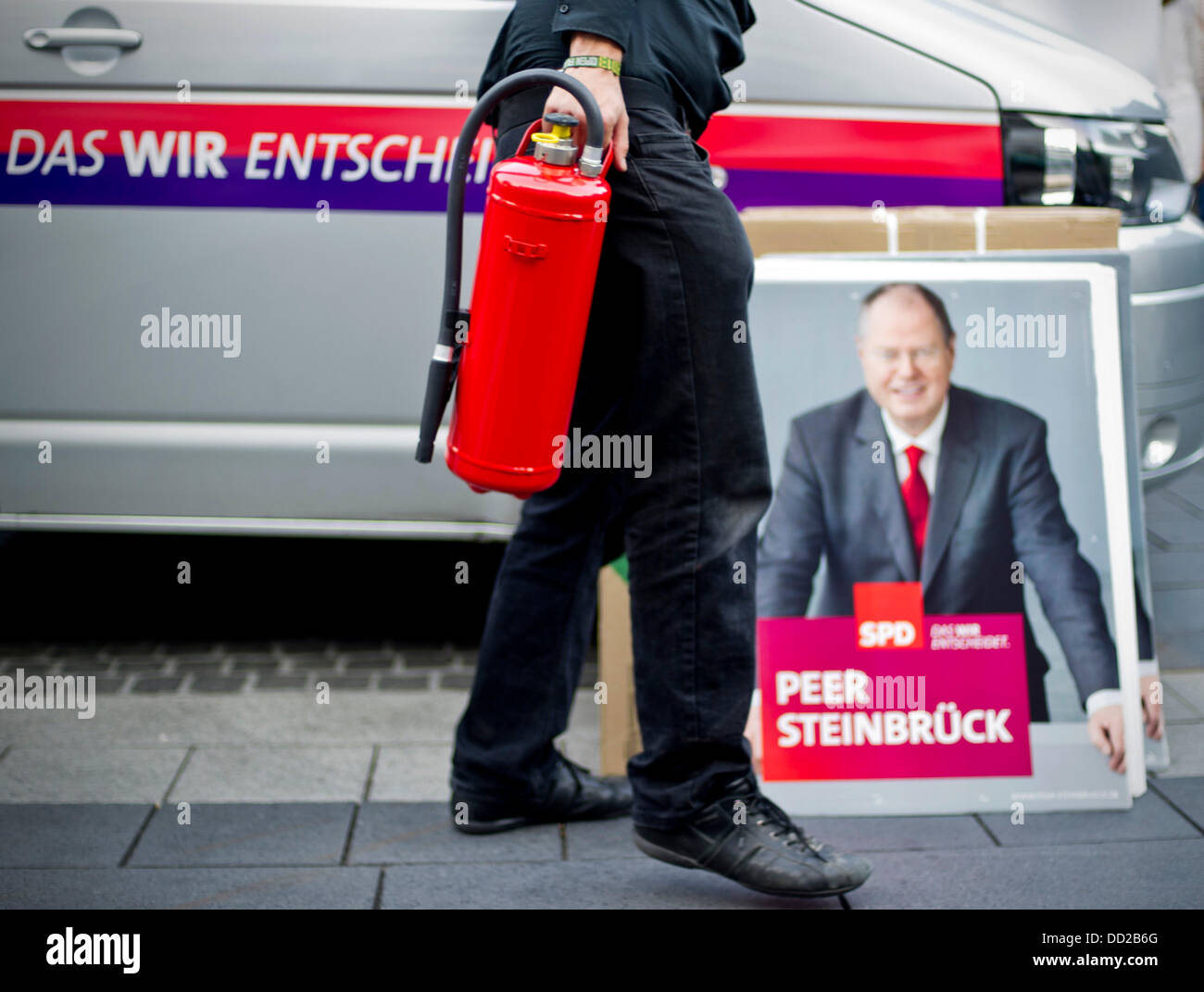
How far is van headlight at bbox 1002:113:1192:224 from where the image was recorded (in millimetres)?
2893

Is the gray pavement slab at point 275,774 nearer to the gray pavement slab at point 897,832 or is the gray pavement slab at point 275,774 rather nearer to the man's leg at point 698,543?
the man's leg at point 698,543

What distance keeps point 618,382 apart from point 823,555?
21.1 inches

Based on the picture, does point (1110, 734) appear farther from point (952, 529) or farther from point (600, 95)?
point (600, 95)

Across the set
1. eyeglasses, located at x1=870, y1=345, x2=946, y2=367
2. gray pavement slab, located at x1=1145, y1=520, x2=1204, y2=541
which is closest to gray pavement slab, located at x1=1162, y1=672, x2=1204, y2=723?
eyeglasses, located at x1=870, y1=345, x2=946, y2=367

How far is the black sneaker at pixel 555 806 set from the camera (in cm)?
244

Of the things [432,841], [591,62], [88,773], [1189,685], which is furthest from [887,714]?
[88,773]

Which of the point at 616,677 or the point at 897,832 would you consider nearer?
the point at 897,832

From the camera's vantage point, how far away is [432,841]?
2.42 meters

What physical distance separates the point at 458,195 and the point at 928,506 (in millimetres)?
1049

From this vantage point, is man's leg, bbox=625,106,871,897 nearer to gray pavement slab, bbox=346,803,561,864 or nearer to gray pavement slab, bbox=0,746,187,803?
gray pavement slab, bbox=346,803,561,864

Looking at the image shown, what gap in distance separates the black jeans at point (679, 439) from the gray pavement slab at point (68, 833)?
Result: 0.88 m

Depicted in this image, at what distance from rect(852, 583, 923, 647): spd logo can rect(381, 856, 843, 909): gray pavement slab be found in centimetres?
49
